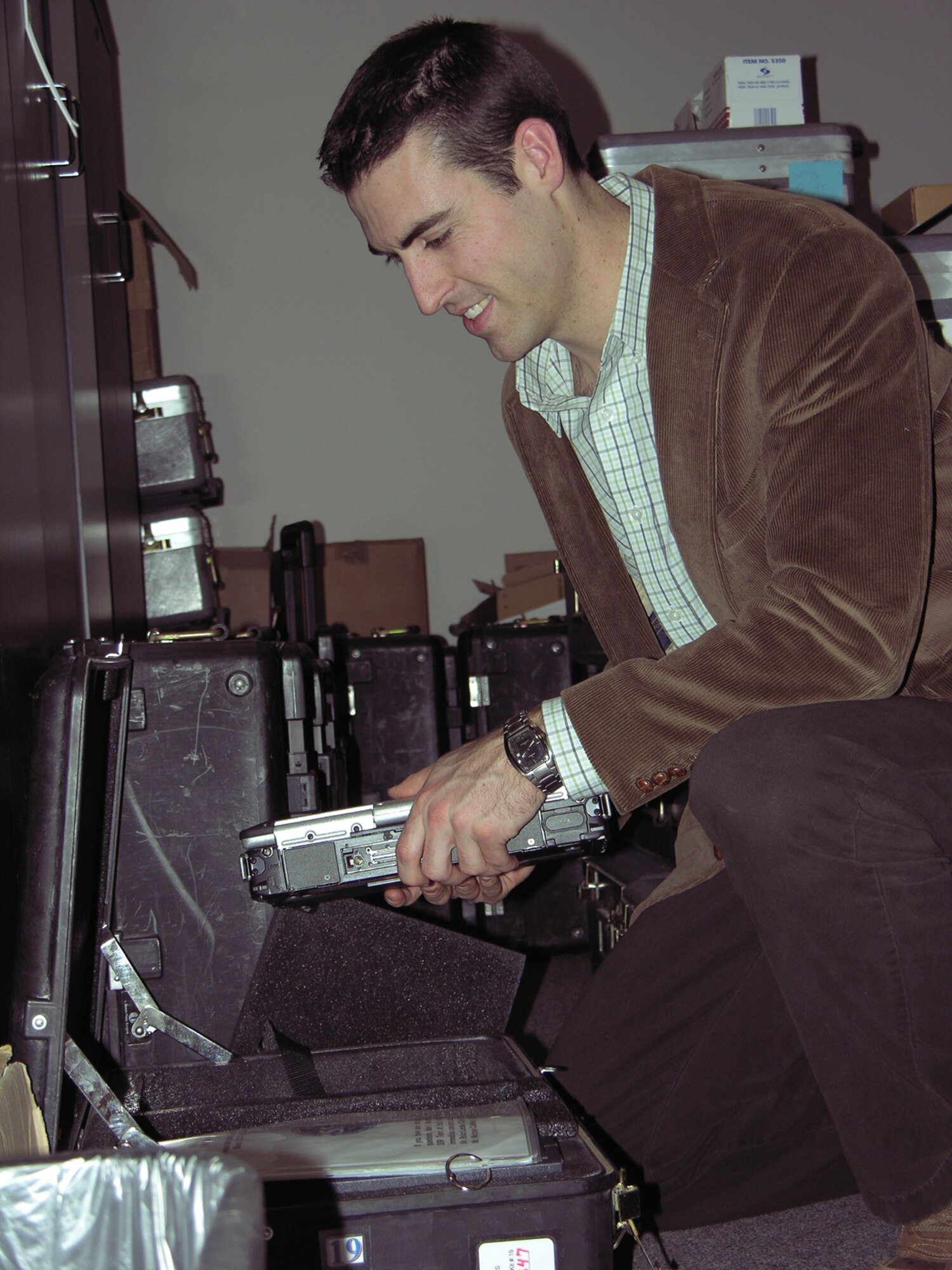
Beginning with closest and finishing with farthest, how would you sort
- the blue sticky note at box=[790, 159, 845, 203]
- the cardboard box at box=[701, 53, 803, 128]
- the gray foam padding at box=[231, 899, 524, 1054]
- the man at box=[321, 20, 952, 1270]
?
the man at box=[321, 20, 952, 1270] < the gray foam padding at box=[231, 899, 524, 1054] < the blue sticky note at box=[790, 159, 845, 203] < the cardboard box at box=[701, 53, 803, 128]

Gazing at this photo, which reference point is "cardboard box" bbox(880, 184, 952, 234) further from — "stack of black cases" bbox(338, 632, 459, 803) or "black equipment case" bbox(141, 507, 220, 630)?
"black equipment case" bbox(141, 507, 220, 630)

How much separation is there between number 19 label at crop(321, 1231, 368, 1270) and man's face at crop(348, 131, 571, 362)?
88 cm

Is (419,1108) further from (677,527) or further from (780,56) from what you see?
(780,56)

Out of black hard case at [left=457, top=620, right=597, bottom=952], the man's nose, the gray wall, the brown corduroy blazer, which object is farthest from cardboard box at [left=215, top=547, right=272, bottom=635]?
the brown corduroy blazer

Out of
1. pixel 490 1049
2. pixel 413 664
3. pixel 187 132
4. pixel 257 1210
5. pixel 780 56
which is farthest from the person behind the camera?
pixel 187 132

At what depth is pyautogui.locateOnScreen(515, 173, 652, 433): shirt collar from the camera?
118 cm

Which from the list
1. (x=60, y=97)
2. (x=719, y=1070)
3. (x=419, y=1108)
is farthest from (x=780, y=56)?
(x=419, y=1108)

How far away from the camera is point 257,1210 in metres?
0.44

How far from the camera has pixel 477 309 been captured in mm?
1228

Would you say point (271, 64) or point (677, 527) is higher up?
point (271, 64)

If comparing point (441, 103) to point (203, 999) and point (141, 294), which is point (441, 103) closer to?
point (203, 999)

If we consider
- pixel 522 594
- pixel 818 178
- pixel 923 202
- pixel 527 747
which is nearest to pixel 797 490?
pixel 527 747

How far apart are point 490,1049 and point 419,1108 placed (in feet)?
0.61

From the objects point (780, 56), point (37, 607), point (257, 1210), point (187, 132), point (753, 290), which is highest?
point (187, 132)
